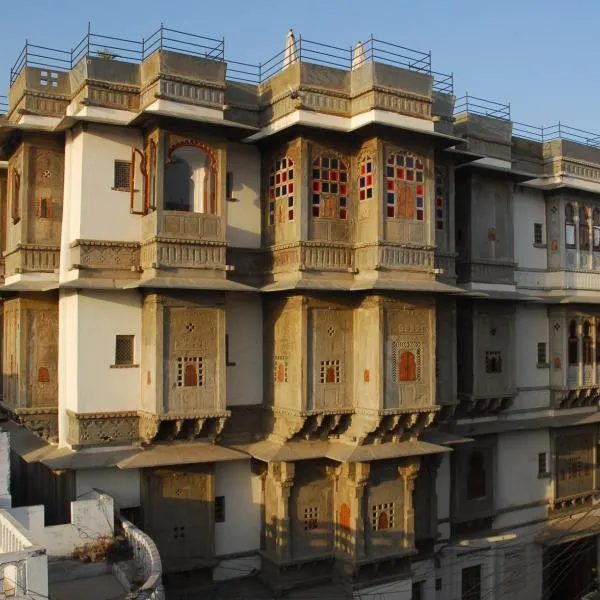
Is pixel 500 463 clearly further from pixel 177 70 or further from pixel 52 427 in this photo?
pixel 177 70

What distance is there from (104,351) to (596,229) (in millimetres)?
14598

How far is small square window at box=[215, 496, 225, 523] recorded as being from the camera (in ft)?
52.3

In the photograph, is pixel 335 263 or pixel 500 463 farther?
pixel 500 463

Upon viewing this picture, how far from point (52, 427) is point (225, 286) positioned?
5.04 meters

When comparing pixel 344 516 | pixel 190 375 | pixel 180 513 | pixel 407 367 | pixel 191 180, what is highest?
pixel 191 180

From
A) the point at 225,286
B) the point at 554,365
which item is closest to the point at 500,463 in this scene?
the point at 554,365

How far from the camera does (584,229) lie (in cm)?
2155

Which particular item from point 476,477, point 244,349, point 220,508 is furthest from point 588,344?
point 220,508

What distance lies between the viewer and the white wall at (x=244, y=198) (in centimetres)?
1641

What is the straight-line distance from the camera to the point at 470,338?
19.1 metres

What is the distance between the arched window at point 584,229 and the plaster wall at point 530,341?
7.54 feet

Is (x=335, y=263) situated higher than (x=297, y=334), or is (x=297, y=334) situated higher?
(x=335, y=263)

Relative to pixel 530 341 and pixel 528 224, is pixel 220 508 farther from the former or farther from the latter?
pixel 528 224

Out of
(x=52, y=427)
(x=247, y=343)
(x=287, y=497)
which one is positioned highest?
(x=247, y=343)
